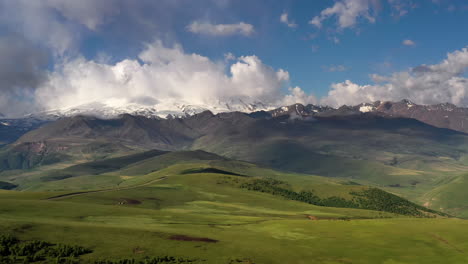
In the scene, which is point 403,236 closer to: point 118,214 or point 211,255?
point 211,255

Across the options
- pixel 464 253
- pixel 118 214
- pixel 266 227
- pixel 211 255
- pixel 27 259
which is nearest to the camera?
pixel 27 259

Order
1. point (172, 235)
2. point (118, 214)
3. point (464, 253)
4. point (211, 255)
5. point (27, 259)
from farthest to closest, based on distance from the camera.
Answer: point (118, 214) → point (172, 235) → point (464, 253) → point (211, 255) → point (27, 259)

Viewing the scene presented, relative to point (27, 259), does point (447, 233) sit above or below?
above

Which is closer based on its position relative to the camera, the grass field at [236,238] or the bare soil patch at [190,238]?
the grass field at [236,238]

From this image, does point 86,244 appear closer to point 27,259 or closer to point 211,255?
point 27,259

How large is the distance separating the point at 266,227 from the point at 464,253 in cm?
5949

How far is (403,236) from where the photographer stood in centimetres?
11900

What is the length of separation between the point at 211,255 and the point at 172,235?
1960 centimetres

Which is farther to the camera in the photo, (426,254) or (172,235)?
(172,235)

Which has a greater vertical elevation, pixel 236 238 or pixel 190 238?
pixel 236 238

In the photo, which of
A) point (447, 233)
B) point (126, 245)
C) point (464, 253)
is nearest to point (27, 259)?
point (126, 245)

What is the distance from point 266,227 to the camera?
136125 mm

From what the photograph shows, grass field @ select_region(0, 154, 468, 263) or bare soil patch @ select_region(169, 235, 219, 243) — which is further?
bare soil patch @ select_region(169, 235, 219, 243)

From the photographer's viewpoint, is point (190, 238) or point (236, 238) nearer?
point (190, 238)
